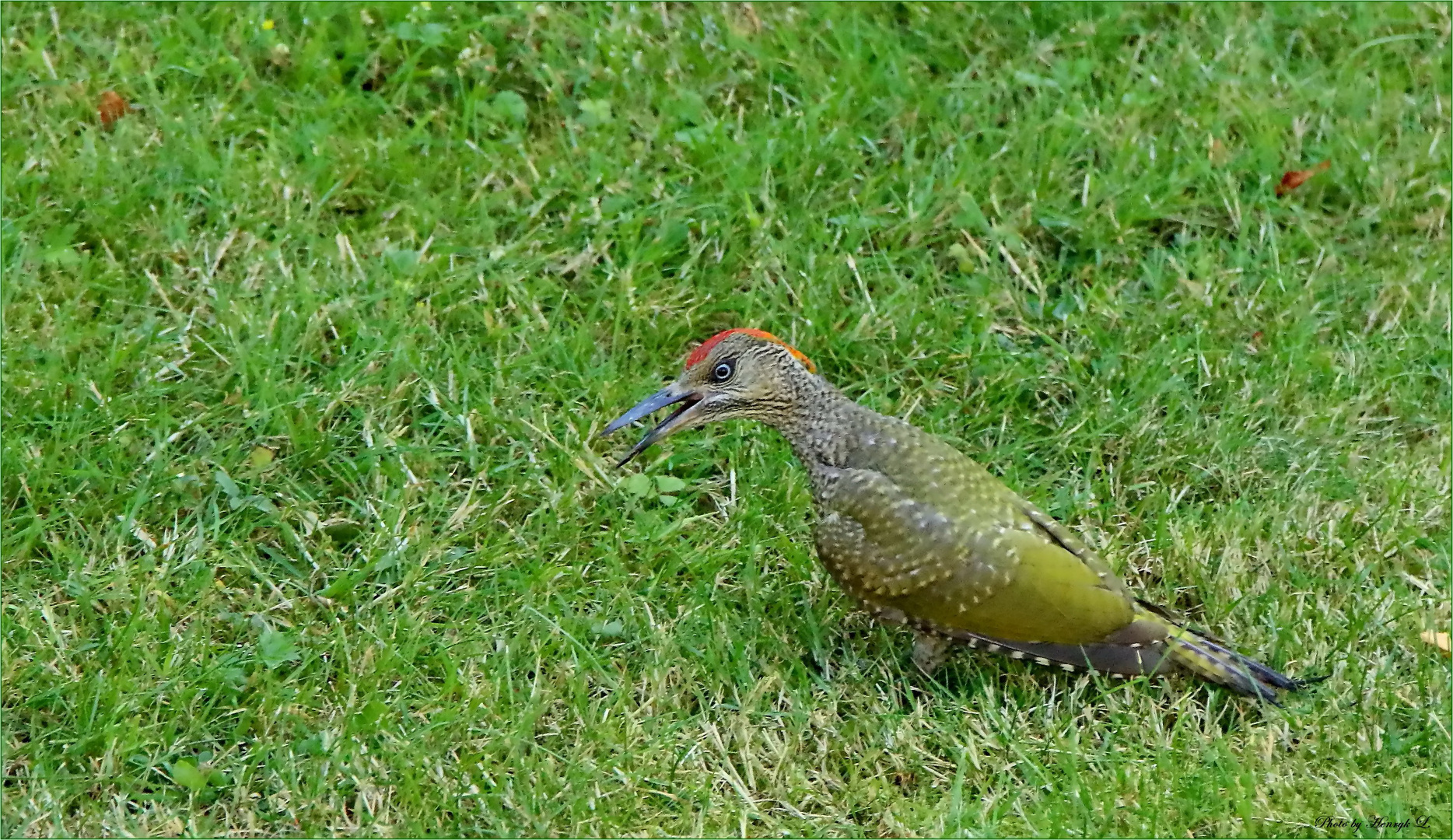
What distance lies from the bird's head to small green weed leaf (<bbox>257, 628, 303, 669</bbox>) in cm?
103

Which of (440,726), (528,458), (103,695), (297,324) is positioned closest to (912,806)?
(440,726)

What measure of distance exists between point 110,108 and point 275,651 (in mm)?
2506

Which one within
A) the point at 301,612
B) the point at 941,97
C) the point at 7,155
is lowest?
the point at 301,612

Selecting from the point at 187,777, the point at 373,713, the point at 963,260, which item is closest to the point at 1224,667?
the point at 963,260

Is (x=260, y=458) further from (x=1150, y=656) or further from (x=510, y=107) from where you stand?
(x=1150, y=656)

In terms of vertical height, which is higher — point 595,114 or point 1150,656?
point 595,114

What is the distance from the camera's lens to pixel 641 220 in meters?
5.81

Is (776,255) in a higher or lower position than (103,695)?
higher

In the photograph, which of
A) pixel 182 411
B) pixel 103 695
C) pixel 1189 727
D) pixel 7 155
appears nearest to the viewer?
pixel 103 695

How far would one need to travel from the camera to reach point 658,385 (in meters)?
5.42

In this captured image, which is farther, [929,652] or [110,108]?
[110,108]

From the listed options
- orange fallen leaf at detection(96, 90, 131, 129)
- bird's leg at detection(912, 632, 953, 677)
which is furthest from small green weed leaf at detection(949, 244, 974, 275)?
orange fallen leaf at detection(96, 90, 131, 129)

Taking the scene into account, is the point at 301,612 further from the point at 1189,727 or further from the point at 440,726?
the point at 1189,727

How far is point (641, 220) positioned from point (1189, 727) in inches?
101
